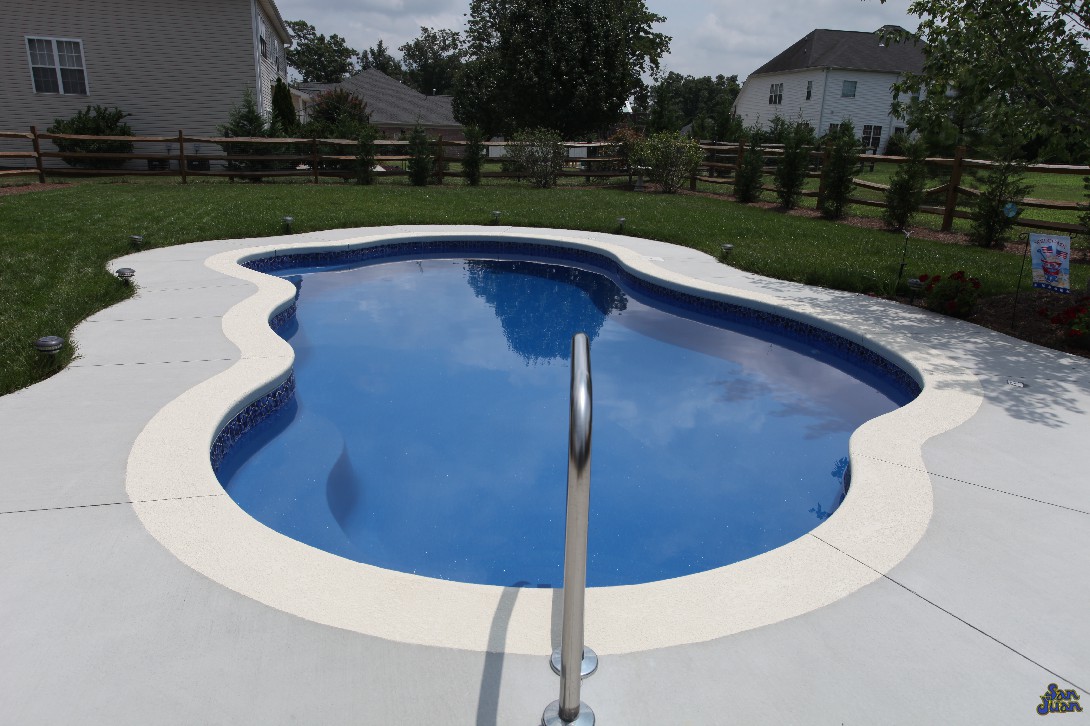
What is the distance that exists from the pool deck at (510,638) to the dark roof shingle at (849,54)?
120 ft

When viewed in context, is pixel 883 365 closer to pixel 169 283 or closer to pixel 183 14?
pixel 169 283

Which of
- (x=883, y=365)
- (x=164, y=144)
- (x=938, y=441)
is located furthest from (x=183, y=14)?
(x=938, y=441)

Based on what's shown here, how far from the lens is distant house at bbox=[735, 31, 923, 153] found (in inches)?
1384

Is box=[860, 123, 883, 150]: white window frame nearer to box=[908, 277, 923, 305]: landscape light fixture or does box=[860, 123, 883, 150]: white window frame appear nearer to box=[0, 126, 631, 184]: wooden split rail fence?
box=[0, 126, 631, 184]: wooden split rail fence

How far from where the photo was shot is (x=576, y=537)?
1.87 metres

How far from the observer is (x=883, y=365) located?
619 cm

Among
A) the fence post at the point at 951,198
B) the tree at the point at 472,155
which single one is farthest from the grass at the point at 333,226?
the fence post at the point at 951,198

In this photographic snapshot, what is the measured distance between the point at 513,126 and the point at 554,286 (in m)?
20.8

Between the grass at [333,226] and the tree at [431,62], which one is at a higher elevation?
the tree at [431,62]

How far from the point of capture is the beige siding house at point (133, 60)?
59.5 feet

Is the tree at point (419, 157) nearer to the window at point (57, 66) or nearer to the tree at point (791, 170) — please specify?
the tree at point (791, 170)

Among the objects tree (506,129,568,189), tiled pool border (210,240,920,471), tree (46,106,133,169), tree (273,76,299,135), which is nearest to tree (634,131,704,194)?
tree (506,129,568,189)

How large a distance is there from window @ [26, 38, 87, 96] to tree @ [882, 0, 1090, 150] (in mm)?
19722

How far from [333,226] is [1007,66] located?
9156mm
